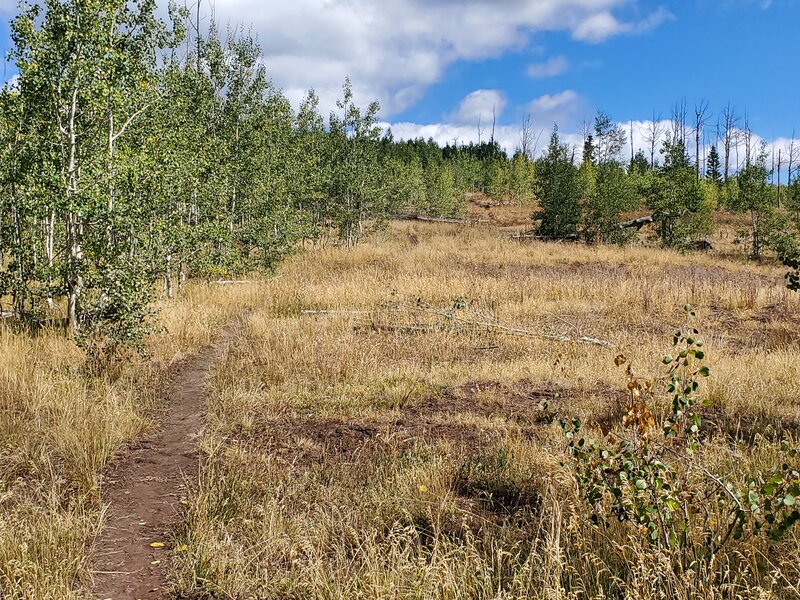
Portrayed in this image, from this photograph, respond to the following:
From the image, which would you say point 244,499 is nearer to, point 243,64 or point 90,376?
point 90,376

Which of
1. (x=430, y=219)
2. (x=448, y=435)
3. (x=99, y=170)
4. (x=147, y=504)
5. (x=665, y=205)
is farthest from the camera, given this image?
(x=430, y=219)

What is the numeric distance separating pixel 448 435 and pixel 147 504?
2882mm

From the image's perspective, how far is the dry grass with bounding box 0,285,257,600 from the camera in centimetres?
325

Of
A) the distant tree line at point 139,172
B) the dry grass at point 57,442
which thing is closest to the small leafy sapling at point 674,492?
the dry grass at point 57,442

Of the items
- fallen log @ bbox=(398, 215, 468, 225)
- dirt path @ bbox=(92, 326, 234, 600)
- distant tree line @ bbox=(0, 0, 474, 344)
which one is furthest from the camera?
fallen log @ bbox=(398, 215, 468, 225)

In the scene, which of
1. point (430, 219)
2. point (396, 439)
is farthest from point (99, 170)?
point (430, 219)

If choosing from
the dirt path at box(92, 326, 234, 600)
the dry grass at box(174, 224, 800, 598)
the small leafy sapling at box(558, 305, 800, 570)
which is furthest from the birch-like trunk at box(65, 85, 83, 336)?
the small leafy sapling at box(558, 305, 800, 570)

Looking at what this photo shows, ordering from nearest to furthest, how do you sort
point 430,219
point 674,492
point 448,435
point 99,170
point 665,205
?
1. point 674,492
2. point 448,435
3. point 99,170
4. point 665,205
5. point 430,219

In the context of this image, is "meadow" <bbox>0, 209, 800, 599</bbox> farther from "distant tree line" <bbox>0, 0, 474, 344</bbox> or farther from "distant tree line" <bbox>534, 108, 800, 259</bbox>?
"distant tree line" <bbox>534, 108, 800, 259</bbox>

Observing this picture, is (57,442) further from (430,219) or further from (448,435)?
(430,219)

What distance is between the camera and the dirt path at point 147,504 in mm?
3418

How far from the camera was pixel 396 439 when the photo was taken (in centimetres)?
571

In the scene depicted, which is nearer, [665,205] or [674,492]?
[674,492]

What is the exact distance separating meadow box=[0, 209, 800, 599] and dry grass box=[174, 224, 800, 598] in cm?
3
